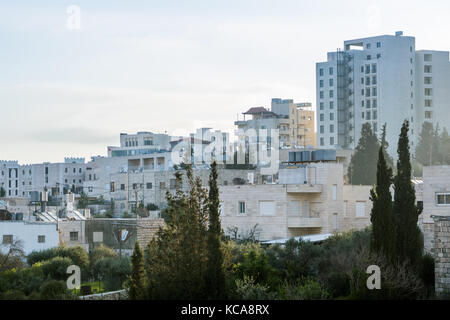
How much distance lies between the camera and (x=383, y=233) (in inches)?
1080

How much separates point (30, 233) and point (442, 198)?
2053 cm

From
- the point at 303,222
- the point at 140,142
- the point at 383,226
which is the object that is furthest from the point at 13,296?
the point at 140,142

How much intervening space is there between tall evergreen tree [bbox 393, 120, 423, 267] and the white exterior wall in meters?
19.1

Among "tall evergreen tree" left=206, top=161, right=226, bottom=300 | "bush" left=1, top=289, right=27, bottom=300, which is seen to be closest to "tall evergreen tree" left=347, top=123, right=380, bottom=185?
"tall evergreen tree" left=206, top=161, right=226, bottom=300

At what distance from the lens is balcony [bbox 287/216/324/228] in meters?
42.9

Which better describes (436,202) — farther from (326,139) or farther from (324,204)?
(326,139)

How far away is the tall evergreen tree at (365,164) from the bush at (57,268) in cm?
3241

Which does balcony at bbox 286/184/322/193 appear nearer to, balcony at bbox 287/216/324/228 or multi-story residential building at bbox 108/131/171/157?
balcony at bbox 287/216/324/228

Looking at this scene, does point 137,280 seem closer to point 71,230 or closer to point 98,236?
point 98,236

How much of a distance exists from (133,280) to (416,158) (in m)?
64.4

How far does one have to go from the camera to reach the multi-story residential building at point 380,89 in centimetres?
9875

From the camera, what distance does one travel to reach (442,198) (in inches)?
1497
